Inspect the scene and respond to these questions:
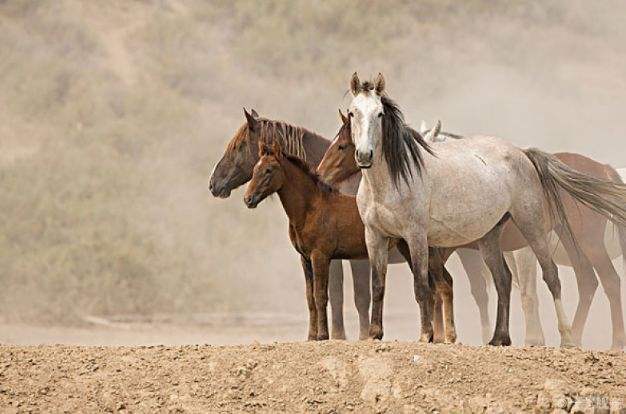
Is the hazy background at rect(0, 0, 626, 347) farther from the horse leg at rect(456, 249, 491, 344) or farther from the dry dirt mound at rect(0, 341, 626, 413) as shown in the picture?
the dry dirt mound at rect(0, 341, 626, 413)

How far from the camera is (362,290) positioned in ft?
38.3

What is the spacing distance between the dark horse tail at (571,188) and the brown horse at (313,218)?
1.52m

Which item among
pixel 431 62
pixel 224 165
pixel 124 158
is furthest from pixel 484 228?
pixel 431 62

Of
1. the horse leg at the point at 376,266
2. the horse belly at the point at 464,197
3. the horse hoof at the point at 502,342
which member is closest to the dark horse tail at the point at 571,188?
the horse belly at the point at 464,197

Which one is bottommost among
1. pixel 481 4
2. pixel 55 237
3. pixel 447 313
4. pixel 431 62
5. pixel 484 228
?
pixel 447 313

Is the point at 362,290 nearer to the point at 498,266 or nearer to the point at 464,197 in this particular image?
the point at 498,266

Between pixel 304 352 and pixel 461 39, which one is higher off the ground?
pixel 461 39

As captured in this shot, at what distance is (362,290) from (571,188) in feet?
7.23

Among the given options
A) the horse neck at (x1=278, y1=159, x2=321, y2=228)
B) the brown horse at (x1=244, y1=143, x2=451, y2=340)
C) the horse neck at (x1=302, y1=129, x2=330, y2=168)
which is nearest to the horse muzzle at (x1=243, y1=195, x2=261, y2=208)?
the brown horse at (x1=244, y1=143, x2=451, y2=340)

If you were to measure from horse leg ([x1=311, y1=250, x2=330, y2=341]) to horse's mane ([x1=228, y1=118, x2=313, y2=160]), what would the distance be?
6.26 ft

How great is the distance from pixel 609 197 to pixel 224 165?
3.83 meters

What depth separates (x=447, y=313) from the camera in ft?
34.7

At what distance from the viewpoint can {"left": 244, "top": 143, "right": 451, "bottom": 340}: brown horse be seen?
34.6 feet

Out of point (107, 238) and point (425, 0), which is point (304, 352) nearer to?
point (107, 238)
